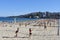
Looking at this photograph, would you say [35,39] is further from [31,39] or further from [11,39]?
[11,39]

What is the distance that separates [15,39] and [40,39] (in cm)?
211

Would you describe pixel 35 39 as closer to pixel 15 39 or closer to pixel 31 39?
pixel 31 39

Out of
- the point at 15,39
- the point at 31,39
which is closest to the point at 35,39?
the point at 31,39

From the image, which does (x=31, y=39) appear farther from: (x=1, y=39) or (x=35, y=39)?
Answer: (x=1, y=39)

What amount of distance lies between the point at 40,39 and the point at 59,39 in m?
1.65

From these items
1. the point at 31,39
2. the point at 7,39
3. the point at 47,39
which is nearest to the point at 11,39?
the point at 7,39

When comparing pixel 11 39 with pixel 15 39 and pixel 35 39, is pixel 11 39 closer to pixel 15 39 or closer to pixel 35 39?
pixel 15 39

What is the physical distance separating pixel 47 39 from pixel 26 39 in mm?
1768

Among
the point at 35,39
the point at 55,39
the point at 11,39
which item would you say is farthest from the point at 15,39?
the point at 55,39

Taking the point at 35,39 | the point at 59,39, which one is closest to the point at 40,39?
the point at 35,39

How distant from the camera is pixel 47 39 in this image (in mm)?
19859

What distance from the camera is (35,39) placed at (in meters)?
20.1

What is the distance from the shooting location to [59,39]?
19375 millimetres

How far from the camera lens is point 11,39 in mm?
20125
